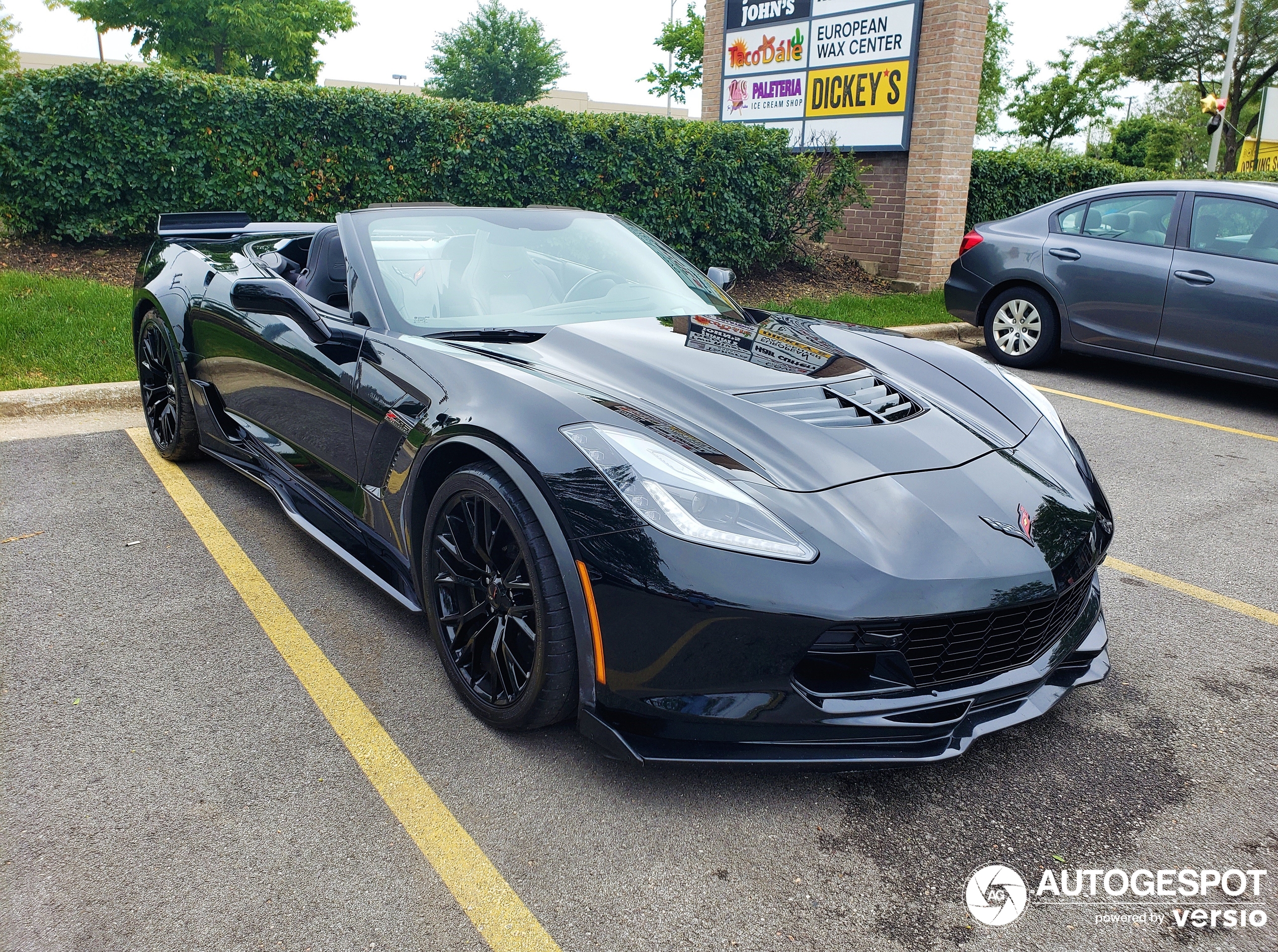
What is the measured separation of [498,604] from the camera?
2.42 m

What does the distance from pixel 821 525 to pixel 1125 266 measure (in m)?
5.89

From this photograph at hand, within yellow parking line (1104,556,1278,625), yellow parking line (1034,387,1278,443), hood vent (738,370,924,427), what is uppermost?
hood vent (738,370,924,427)

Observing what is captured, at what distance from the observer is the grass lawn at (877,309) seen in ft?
29.0

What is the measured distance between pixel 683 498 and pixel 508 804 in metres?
0.86

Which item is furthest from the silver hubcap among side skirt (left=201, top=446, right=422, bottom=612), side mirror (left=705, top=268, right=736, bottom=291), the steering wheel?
side skirt (left=201, top=446, right=422, bottom=612)

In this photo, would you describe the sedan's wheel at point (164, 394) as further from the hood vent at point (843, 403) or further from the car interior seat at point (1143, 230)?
the car interior seat at point (1143, 230)

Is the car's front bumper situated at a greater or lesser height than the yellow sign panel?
lesser

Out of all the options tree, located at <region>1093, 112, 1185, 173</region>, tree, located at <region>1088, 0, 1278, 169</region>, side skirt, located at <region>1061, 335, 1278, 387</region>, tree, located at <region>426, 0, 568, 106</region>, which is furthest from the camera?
tree, located at <region>1093, 112, 1185, 173</region>

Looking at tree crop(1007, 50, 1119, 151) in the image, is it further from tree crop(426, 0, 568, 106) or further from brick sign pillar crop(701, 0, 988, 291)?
brick sign pillar crop(701, 0, 988, 291)

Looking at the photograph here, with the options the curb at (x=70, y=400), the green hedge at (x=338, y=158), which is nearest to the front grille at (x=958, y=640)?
the curb at (x=70, y=400)

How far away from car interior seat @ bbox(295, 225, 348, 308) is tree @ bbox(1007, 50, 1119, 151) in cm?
4402

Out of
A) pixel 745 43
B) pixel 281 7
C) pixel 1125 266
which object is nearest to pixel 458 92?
pixel 281 7

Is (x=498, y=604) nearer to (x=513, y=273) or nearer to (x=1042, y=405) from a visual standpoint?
(x=513, y=273)

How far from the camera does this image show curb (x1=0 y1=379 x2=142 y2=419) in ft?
17.8
